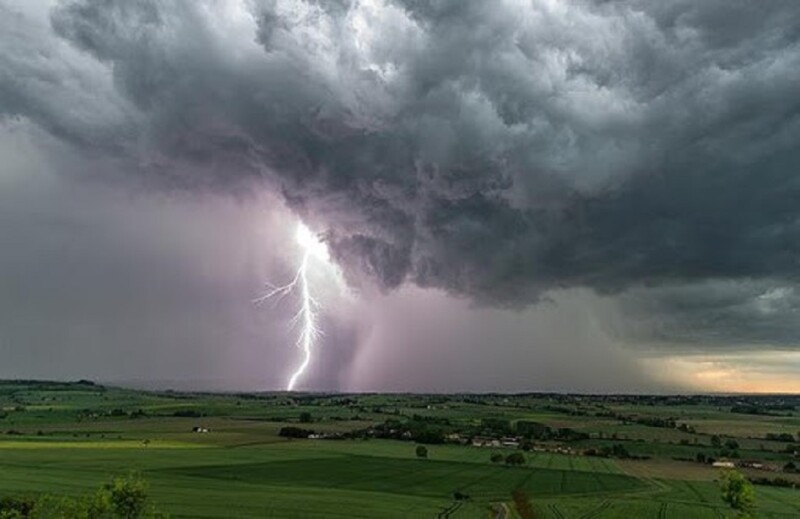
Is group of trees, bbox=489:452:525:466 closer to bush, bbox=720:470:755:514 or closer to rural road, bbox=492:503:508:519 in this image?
rural road, bbox=492:503:508:519

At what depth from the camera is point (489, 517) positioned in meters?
90.7

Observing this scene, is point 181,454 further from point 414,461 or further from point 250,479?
point 414,461

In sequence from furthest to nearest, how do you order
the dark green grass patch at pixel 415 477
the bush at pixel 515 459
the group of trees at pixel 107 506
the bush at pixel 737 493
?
the bush at pixel 515 459
the dark green grass patch at pixel 415 477
the bush at pixel 737 493
the group of trees at pixel 107 506

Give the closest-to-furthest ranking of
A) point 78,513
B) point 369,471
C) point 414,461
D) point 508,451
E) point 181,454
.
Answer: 1. point 78,513
2. point 369,471
3. point 181,454
4. point 414,461
5. point 508,451

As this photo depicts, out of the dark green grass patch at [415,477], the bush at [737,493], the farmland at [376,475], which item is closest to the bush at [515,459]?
the farmland at [376,475]

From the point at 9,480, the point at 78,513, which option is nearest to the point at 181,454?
the point at 9,480

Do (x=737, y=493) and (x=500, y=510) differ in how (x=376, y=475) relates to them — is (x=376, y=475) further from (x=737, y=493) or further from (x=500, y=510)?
(x=737, y=493)

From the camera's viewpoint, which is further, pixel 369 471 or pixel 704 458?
pixel 704 458

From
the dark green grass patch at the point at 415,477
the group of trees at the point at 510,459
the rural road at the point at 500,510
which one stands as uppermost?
the group of trees at the point at 510,459

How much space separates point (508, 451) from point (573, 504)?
273 ft

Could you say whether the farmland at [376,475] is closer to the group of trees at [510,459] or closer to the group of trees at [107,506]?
the group of trees at [510,459]

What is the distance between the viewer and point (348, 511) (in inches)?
3494

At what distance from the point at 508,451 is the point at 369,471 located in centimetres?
6260

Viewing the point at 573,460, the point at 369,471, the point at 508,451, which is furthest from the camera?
the point at 508,451
